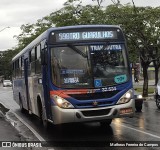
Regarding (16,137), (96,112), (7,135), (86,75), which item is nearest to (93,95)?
(96,112)

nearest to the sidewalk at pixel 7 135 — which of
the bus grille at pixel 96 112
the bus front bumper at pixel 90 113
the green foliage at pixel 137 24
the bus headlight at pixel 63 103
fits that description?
the bus front bumper at pixel 90 113

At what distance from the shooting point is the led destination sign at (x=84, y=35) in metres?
11.1

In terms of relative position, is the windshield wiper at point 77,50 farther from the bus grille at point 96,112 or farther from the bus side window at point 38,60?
the bus side window at point 38,60

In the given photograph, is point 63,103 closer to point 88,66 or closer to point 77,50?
point 88,66

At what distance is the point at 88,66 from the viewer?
1084 cm

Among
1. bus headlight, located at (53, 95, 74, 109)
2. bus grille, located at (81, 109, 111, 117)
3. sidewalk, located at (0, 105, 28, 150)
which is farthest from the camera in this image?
bus grille, located at (81, 109, 111, 117)

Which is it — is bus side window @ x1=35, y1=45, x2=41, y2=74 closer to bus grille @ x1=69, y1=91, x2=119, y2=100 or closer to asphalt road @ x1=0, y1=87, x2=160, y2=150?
asphalt road @ x1=0, y1=87, x2=160, y2=150

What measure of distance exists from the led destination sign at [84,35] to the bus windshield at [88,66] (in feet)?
0.76

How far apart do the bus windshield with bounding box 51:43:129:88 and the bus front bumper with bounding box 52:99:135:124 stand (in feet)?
2.00

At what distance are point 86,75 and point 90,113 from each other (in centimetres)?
98

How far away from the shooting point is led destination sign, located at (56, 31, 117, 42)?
1113 cm

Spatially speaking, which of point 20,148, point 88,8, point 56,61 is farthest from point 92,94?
point 88,8

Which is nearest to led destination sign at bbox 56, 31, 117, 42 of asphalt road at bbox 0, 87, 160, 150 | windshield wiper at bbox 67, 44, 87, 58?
windshield wiper at bbox 67, 44, 87, 58

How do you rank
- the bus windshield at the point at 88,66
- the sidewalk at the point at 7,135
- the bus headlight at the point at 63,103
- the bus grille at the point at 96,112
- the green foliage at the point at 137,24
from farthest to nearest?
the green foliage at the point at 137,24
the bus windshield at the point at 88,66
the bus grille at the point at 96,112
the bus headlight at the point at 63,103
the sidewalk at the point at 7,135
